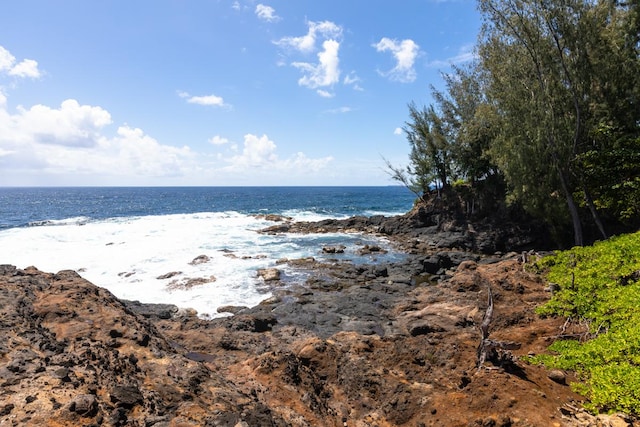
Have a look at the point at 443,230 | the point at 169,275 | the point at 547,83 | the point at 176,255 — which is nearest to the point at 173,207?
the point at 176,255

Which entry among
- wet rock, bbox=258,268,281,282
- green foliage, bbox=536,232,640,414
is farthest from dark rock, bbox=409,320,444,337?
wet rock, bbox=258,268,281,282

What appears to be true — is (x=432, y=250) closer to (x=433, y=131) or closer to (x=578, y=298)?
(x=433, y=131)

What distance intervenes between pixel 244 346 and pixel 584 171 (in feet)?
70.0

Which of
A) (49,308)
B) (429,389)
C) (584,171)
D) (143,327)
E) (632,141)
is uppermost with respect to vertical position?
(632,141)

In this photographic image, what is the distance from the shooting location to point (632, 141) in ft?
60.5

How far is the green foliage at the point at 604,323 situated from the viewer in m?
5.82

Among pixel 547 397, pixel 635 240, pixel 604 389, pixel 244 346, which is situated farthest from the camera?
pixel 244 346

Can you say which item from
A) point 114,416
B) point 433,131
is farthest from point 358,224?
point 114,416

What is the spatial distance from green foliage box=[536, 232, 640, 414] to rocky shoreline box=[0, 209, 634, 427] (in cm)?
76

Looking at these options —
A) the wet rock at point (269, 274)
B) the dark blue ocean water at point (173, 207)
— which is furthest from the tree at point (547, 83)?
Result: the dark blue ocean water at point (173, 207)

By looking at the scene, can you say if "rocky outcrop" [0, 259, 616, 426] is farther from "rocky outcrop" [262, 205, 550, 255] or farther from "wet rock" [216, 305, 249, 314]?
Answer: "rocky outcrop" [262, 205, 550, 255]

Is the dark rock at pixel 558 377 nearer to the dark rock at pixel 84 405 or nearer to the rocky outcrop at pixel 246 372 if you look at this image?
the rocky outcrop at pixel 246 372

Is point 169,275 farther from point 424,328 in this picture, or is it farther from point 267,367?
point 424,328

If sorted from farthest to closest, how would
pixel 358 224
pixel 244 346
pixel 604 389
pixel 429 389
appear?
pixel 358 224 < pixel 244 346 < pixel 429 389 < pixel 604 389
